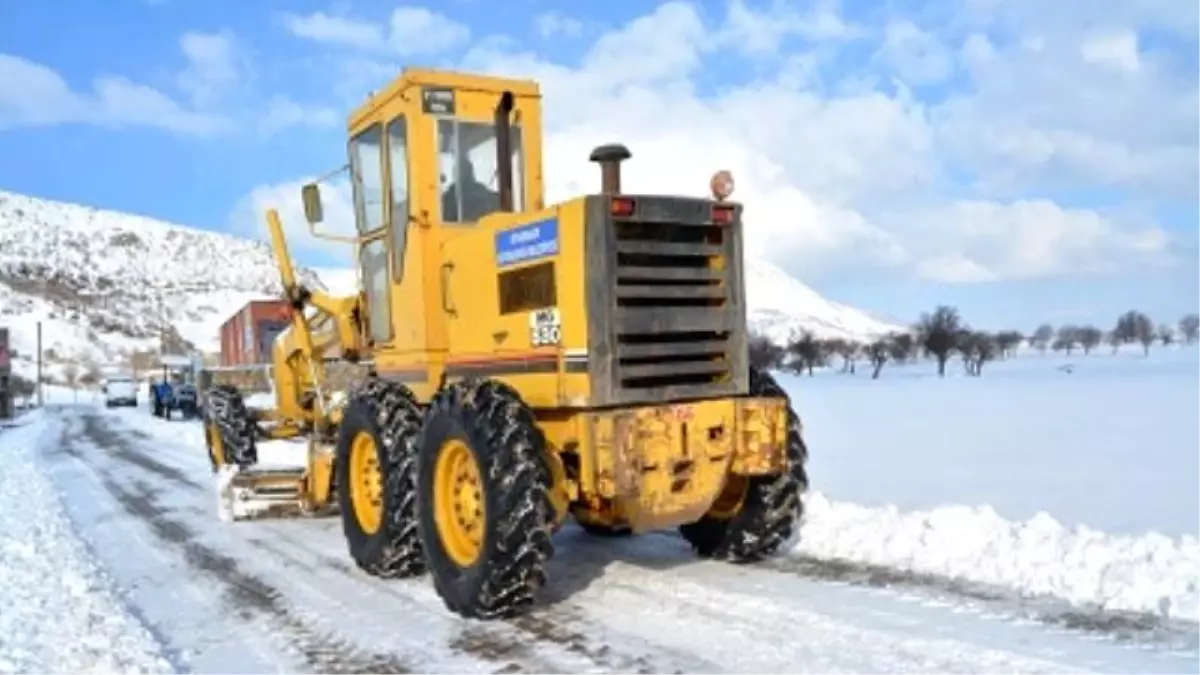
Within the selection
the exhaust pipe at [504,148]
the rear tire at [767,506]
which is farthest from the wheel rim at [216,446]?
the rear tire at [767,506]

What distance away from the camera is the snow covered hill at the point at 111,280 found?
11088cm

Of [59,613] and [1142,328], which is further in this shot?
[1142,328]

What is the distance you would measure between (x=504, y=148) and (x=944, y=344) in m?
82.1

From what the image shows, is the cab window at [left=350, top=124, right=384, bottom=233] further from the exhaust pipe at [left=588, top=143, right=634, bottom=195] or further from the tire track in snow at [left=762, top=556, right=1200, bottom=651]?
the tire track in snow at [left=762, top=556, right=1200, bottom=651]

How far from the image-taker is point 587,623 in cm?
620

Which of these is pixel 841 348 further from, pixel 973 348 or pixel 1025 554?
pixel 1025 554

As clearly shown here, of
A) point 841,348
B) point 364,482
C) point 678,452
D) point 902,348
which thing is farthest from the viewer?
point 841,348

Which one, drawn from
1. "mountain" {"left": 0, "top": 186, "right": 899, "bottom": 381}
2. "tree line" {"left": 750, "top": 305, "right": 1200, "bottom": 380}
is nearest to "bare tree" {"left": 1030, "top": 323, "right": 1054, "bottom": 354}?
"tree line" {"left": 750, "top": 305, "right": 1200, "bottom": 380}

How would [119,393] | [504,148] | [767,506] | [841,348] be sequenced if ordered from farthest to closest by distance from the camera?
[841,348], [119,393], [504,148], [767,506]

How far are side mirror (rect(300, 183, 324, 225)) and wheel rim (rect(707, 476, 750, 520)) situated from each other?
413 centimetres

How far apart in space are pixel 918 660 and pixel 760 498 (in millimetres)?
2447

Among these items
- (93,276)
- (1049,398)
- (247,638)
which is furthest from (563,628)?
(93,276)

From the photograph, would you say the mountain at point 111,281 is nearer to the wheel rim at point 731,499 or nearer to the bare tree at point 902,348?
the bare tree at point 902,348

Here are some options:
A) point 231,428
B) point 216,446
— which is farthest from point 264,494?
point 216,446
